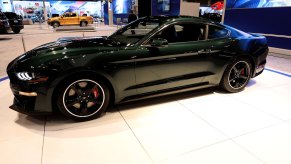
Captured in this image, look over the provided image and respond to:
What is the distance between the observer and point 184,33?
315cm

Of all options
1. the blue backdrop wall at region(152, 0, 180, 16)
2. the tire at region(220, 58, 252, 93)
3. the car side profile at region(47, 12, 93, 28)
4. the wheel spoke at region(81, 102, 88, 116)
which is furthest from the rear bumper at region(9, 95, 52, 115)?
the car side profile at region(47, 12, 93, 28)

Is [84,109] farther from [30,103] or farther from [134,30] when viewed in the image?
[134,30]

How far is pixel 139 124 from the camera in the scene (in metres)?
2.49

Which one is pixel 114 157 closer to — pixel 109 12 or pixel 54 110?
pixel 54 110

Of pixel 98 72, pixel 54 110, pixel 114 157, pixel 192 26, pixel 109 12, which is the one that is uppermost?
pixel 109 12

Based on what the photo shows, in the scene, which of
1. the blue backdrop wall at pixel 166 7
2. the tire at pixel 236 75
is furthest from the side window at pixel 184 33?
the blue backdrop wall at pixel 166 7

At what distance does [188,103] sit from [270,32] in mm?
5597

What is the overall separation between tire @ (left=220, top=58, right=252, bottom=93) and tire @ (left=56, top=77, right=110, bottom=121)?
1916mm

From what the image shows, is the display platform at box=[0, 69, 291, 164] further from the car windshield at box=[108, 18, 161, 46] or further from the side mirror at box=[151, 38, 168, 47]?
the car windshield at box=[108, 18, 161, 46]

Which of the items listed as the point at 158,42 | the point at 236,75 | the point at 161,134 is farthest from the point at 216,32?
the point at 161,134

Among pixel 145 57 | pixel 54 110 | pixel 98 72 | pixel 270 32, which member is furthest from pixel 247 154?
pixel 270 32

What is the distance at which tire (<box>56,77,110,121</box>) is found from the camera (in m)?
2.32

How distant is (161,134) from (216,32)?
186 cm

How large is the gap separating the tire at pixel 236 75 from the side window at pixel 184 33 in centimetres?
70
